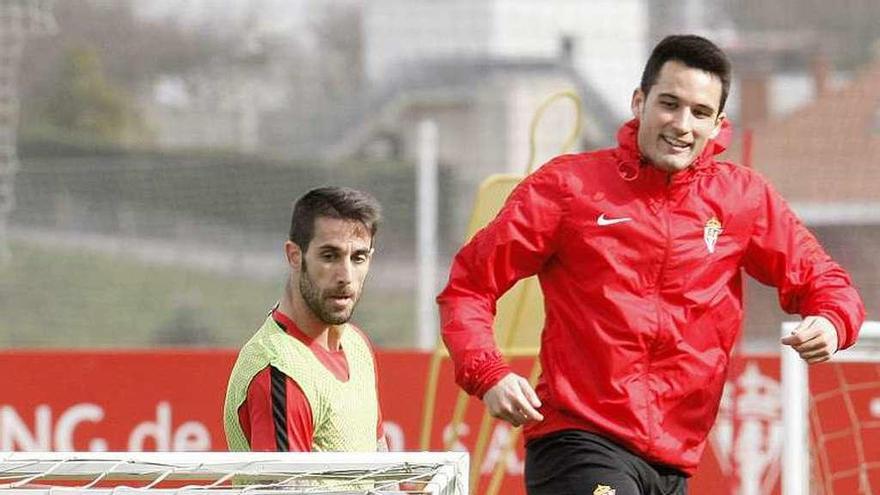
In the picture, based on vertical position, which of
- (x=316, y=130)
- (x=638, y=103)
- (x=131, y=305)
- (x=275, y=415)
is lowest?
(x=131, y=305)

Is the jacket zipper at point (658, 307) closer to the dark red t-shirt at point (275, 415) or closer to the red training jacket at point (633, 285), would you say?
the red training jacket at point (633, 285)

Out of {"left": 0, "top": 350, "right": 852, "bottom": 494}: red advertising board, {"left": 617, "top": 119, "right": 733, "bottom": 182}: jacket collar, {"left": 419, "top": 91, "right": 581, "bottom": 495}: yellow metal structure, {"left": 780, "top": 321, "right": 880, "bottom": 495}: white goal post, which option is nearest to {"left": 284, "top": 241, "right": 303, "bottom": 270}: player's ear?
{"left": 617, "top": 119, "right": 733, "bottom": 182}: jacket collar

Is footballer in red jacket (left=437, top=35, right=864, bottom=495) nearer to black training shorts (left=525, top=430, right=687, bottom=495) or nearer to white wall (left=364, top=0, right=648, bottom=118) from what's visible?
black training shorts (left=525, top=430, right=687, bottom=495)

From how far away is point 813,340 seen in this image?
3.72 m

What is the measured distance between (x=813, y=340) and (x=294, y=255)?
3.54ft

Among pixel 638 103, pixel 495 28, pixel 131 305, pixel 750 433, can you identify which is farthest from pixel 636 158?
pixel 495 28

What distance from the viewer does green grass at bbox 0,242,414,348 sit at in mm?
13445

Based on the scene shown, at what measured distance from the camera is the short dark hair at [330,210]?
12.8 ft

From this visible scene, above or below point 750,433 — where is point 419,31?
above

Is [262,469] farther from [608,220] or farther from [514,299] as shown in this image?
[514,299]

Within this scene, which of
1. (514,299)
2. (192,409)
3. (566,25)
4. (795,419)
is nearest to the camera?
(795,419)

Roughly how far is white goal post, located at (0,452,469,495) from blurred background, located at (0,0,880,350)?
7823 millimetres

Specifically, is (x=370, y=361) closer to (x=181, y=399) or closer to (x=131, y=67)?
(x=181, y=399)

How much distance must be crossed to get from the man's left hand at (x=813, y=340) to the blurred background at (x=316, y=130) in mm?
6963
